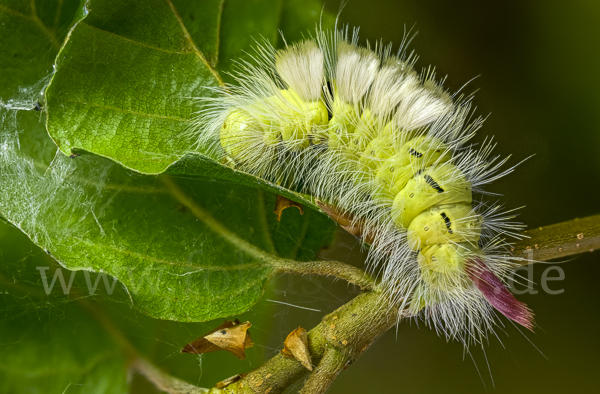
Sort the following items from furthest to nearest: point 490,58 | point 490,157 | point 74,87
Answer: point 490,58 < point 490,157 < point 74,87

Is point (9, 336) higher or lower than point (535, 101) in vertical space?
lower

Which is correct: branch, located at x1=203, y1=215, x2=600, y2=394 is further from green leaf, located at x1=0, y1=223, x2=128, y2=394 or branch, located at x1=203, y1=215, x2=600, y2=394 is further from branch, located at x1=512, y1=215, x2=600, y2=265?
green leaf, located at x1=0, y1=223, x2=128, y2=394

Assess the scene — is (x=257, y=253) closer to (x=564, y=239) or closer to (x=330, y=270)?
(x=330, y=270)

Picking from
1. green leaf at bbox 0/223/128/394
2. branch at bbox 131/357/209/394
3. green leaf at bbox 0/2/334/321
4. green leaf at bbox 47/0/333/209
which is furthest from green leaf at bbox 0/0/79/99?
branch at bbox 131/357/209/394

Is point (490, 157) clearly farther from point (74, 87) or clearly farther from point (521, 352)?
point (74, 87)

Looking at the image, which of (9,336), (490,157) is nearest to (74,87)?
(9,336)

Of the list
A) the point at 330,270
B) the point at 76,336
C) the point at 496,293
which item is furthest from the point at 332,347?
the point at 76,336

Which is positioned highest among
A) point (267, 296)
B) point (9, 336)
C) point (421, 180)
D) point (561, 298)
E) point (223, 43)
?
point (223, 43)
